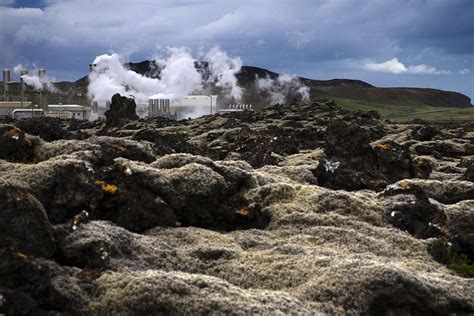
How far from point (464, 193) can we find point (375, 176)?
4.53 meters

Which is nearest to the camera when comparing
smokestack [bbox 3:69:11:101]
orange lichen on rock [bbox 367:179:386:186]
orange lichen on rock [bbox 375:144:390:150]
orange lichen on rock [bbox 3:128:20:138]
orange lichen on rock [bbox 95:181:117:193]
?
orange lichen on rock [bbox 95:181:117:193]

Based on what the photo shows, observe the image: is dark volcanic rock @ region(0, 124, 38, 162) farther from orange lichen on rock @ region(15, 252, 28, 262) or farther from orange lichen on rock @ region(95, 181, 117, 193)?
orange lichen on rock @ region(15, 252, 28, 262)

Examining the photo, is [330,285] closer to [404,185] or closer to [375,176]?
[404,185]

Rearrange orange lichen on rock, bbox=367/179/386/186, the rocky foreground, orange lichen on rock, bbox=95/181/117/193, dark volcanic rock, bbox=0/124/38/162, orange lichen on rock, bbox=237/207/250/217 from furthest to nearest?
orange lichen on rock, bbox=367/179/386/186 < dark volcanic rock, bbox=0/124/38/162 < orange lichen on rock, bbox=237/207/250/217 < orange lichen on rock, bbox=95/181/117/193 < the rocky foreground

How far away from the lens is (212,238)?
18.9 metres

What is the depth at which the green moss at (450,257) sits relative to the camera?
1831cm

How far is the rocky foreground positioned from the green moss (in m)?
0.04

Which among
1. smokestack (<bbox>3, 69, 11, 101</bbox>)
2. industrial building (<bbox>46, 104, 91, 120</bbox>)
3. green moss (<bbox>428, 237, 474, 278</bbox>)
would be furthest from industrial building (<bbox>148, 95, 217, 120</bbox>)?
green moss (<bbox>428, 237, 474, 278</bbox>)

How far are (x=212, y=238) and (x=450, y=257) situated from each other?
6541mm

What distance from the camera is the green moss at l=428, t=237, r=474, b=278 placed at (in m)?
18.3

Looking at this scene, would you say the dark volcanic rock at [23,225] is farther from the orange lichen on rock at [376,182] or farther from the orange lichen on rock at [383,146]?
the orange lichen on rock at [383,146]

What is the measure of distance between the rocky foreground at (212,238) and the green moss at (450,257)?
4 cm

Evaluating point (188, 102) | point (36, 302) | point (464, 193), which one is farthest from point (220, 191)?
point (188, 102)

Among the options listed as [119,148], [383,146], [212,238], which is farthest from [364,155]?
[212,238]
